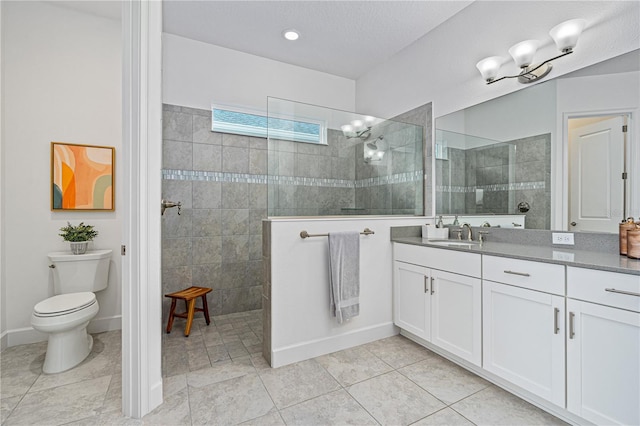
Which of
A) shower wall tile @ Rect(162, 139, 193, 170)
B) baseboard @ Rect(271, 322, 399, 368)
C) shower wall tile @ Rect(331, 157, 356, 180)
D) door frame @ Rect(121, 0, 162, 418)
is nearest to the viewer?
door frame @ Rect(121, 0, 162, 418)

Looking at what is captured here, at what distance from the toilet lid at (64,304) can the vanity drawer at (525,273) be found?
275 cm

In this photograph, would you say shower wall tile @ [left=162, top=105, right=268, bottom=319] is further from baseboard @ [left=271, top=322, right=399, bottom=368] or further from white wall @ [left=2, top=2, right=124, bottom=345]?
baseboard @ [left=271, top=322, right=399, bottom=368]

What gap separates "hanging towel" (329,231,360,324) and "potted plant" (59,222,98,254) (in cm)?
208

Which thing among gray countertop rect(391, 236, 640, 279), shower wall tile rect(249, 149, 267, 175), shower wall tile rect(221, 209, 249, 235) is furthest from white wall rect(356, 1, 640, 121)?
shower wall tile rect(221, 209, 249, 235)

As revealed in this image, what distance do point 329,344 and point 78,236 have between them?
2.27 meters

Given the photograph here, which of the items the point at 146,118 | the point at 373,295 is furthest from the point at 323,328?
the point at 146,118

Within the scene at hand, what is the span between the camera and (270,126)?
221 cm

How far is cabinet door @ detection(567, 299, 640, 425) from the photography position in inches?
48.2

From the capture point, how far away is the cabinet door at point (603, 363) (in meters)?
1.22

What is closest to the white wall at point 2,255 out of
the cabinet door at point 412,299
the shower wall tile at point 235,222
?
the shower wall tile at point 235,222

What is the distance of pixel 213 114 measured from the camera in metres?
3.05

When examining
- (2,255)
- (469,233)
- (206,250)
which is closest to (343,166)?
(469,233)

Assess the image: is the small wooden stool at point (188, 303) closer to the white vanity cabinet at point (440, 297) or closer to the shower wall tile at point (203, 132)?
the shower wall tile at point (203, 132)

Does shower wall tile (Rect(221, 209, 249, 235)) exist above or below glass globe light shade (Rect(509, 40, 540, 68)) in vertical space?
below
